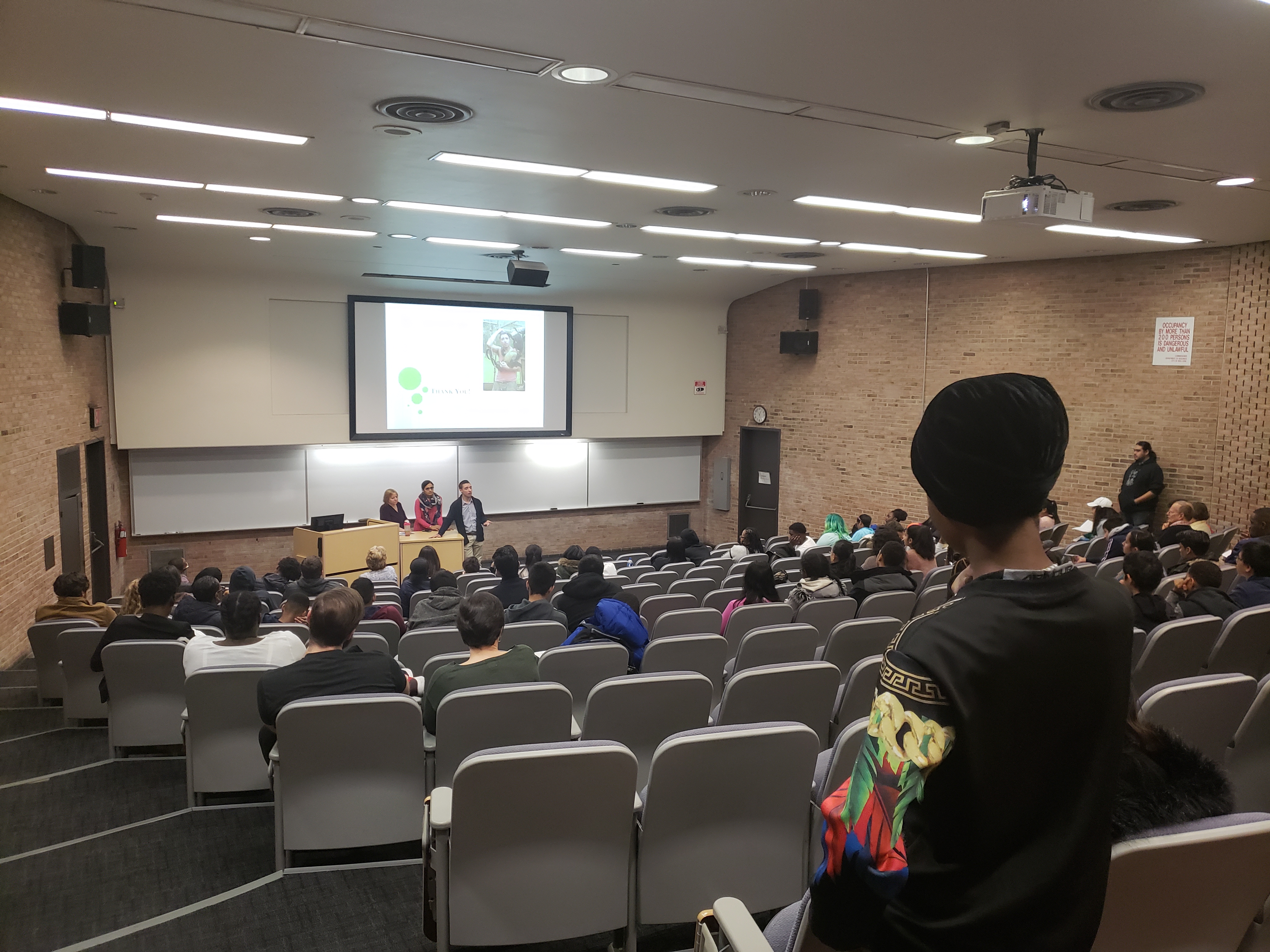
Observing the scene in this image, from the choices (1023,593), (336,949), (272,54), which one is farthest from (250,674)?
(1023,593)

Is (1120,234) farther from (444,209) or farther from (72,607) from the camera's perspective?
(72,607)

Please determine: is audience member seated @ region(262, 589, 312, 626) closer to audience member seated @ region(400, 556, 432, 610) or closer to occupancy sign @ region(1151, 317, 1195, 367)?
audience member seated @ region(400, 556, 432, 610)

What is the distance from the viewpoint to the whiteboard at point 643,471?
1627cm

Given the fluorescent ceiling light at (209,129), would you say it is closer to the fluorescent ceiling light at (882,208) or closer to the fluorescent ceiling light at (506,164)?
the fluorescent ceiling light at (506,164)

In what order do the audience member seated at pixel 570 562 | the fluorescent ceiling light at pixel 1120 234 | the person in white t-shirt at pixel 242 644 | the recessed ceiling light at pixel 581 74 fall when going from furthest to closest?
the fluorescent ceiling light at pixel 1120 234
the audience member seated at pixel 570 562
the recessed ceiling light at pixel 581 74
the person in white t-shirt at pixel 242 644

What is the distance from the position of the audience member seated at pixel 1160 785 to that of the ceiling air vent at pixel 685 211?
737 cm

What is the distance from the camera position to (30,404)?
8461mm

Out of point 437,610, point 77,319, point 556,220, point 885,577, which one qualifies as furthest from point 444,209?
point 885,577

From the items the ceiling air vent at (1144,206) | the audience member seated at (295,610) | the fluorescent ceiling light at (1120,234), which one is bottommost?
the audience member seated at (295,610)

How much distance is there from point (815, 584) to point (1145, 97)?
3610 mm

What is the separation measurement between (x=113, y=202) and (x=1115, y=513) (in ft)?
39.0

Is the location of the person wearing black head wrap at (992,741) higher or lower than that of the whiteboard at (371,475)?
higher

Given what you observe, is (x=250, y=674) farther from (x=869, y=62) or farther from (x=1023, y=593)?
(x=869, y=62)

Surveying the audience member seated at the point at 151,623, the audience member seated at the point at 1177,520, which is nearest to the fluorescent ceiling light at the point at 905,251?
the audience member seated at the point at 1177,520
